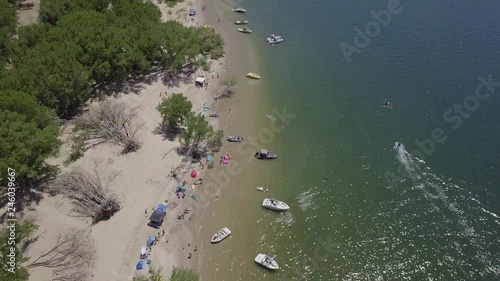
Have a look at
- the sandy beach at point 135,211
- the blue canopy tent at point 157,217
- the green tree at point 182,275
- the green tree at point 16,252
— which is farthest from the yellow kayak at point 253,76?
the green tree at point 16,252

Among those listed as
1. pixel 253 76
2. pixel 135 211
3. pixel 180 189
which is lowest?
pixel 135 211

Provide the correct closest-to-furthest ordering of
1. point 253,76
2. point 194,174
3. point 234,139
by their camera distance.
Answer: point 194,174
point 234,139
point 253,76

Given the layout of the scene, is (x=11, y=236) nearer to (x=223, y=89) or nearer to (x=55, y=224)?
(x=55, y=224)

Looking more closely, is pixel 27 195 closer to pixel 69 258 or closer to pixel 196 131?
pixel 69 258

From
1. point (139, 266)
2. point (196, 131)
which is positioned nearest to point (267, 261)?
point (139, 266)

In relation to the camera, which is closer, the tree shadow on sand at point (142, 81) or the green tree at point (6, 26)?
the green tree at point (6, 26)

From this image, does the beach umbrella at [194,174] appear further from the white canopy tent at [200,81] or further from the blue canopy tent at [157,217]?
the white canopy tent at [200,81]
